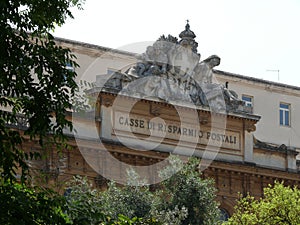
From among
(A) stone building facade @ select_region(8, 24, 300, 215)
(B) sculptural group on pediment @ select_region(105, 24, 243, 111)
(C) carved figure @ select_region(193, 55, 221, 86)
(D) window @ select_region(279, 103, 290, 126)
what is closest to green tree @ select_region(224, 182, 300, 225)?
(A) stone building facade @ select_region(8, 24, 300, 215)

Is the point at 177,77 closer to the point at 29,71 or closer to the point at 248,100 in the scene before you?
the point at 248,100

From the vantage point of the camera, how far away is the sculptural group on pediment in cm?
4703

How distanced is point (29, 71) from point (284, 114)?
137 ft

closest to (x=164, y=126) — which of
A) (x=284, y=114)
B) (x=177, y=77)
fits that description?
(x=177, y=77)

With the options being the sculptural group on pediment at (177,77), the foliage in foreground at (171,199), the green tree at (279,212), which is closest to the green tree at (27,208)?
the foliage in foreground at (171,199)

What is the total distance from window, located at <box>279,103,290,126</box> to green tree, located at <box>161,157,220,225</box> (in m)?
20.0

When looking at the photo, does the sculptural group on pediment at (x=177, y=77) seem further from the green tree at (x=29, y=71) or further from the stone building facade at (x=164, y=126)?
the green tree at (x=29, y=71)

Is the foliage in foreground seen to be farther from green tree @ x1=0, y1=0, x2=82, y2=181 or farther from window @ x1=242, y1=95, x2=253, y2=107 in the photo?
window @ x1=242, y1=95, x2=253, y2=107

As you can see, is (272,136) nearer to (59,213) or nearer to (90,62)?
(90,62)

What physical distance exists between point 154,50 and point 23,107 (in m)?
29.6

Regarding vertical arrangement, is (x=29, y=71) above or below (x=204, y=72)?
below

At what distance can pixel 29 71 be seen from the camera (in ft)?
59.7

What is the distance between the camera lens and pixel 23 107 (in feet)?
61.6

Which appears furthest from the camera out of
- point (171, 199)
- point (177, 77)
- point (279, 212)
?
point (177, 77)
